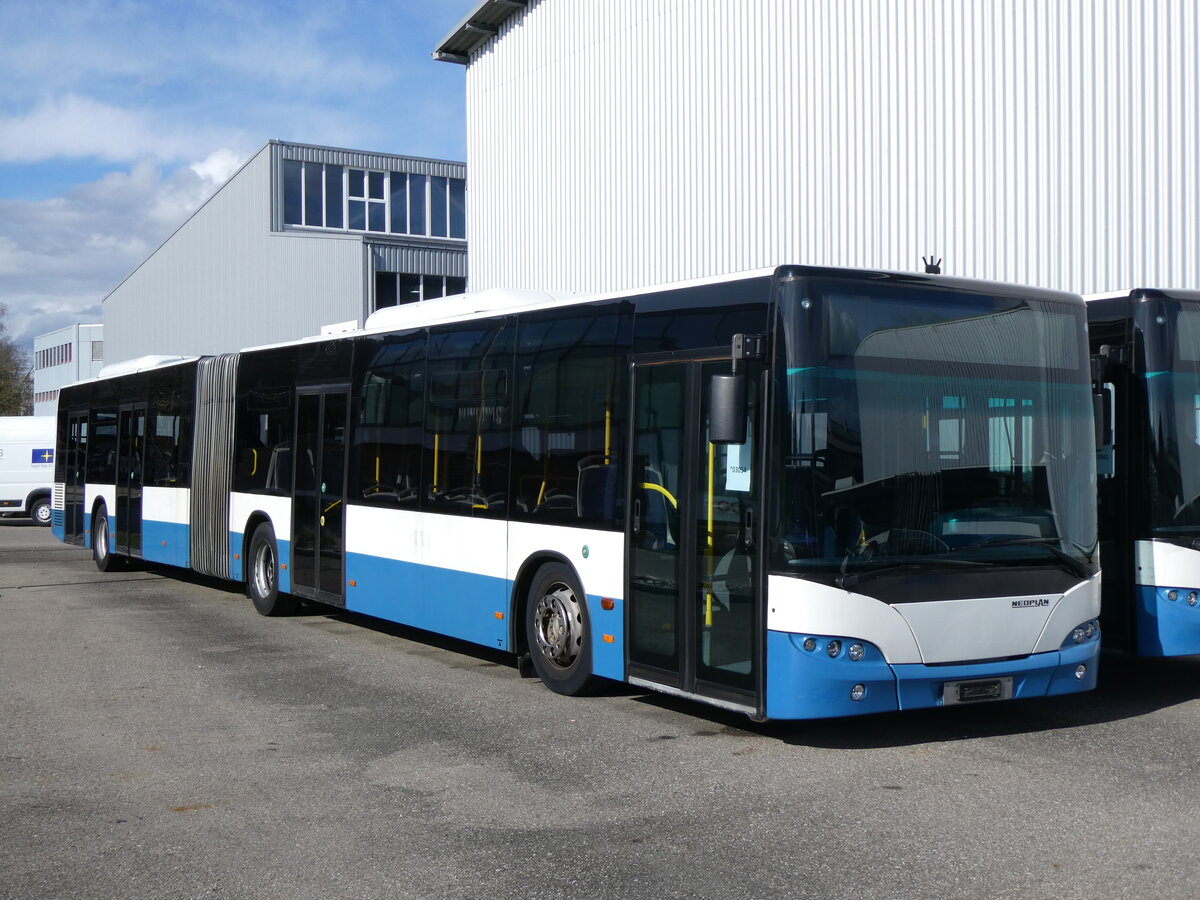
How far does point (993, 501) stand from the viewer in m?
7.76

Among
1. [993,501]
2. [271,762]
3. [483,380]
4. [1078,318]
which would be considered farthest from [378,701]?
[1078,318]

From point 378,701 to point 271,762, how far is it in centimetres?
187

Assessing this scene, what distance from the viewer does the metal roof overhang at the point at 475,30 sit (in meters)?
25.7

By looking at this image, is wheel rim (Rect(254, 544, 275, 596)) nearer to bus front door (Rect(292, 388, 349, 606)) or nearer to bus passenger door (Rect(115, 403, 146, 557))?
bus front door (Rect(292, 388, 349, 606))

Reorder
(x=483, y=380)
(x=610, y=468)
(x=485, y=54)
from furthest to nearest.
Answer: (x=485, y=54) → (x=483, y=380) → (x=610, y=468)

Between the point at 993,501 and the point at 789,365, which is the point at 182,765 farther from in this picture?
the point at 993,501

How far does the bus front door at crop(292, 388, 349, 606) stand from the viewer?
12875mm

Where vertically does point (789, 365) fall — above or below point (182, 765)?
above

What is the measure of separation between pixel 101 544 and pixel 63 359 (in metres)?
92.7

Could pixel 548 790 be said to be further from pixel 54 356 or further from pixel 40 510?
pixel 54 356

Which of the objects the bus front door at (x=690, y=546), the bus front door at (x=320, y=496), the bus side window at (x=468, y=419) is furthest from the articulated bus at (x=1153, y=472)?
the bus front door at (x=320, y=496)

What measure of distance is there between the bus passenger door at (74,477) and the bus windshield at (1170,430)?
55.0 feet

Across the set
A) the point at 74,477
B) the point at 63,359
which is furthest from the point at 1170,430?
the point at 63,359

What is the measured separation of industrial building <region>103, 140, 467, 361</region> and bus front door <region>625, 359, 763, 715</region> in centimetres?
3434
